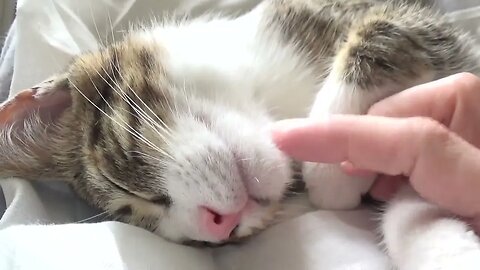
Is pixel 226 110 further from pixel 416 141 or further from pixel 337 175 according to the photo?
pixel 416 141

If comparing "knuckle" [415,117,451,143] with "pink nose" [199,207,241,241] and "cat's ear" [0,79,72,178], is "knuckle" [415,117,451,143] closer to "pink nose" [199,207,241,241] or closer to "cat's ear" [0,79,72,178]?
"pink nose" [199,207,241,241]

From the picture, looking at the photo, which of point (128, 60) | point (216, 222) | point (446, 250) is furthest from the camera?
point (128, 60)

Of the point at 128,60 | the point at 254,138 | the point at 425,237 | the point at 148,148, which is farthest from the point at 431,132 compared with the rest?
the point at 128,60

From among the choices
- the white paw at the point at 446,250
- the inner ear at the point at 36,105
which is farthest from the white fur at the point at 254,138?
the inner ear at the point at 36,105

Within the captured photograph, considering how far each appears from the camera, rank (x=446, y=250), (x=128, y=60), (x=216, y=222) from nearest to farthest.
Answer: (x=446, y=250), (x=216, y=222), (x=128, y=60)

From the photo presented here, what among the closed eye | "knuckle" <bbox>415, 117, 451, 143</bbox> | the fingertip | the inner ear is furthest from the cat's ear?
"knuckle" <bbox>415, 117, 451, 143</bbox>

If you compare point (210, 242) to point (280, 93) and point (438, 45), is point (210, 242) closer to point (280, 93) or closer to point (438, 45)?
point (280, 93)

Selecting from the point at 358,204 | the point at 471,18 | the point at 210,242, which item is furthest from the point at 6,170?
the point at 471,18

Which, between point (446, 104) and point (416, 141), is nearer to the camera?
point (416, 141)

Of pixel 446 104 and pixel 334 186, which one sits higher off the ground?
pixel 446 104
